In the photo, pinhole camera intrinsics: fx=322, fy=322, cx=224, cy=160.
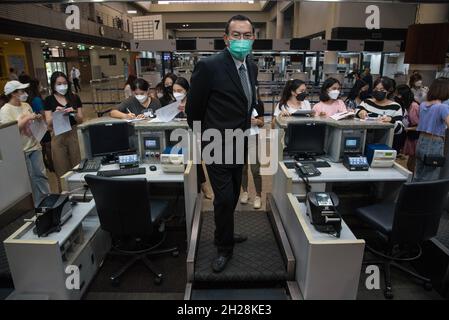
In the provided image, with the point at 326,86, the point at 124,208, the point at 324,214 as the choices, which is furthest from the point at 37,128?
the point at 326,86

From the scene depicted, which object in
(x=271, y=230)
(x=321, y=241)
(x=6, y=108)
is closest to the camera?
(x=321, y=241)

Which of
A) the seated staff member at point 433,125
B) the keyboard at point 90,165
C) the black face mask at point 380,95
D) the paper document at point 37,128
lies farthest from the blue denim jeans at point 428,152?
the paper document at point 37,128

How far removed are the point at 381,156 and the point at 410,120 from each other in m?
2.14

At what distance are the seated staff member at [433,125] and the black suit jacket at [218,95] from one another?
2.32 m

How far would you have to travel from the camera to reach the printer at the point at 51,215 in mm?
2053

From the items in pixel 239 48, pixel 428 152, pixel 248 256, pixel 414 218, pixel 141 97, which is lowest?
pixel 248 256

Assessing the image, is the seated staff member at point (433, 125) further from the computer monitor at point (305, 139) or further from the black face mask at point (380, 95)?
the computer monitor at point (305, 139)

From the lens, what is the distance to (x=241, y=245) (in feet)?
8.71

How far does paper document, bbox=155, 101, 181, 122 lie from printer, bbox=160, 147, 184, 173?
1.38 ft

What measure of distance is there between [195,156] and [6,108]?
1956 mm

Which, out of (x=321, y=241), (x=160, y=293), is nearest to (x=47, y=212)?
(x=160, y=293)

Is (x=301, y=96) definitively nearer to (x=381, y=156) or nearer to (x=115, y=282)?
(x=381, y=156)

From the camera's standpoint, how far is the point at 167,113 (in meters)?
3.04

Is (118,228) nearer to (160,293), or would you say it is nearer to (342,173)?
(160,293)
